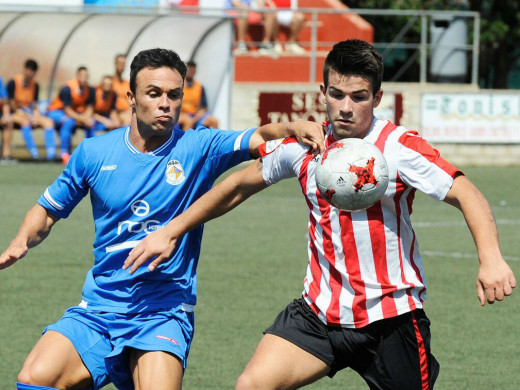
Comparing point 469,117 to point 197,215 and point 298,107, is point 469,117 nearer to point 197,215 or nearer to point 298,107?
point 298,107

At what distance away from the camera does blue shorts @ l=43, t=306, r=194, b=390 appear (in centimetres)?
480

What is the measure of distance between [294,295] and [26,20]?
47.3ft

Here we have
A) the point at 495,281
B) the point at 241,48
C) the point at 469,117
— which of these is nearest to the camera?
the point at 495,281

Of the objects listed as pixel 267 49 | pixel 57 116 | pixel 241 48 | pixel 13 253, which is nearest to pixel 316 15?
pixel 267 49

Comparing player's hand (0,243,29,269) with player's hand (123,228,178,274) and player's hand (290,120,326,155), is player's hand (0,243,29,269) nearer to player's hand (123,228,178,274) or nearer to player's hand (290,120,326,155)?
player's hand (123,228,178,274)

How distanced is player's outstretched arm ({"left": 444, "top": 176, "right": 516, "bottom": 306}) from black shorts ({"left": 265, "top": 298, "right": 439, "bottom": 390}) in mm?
507

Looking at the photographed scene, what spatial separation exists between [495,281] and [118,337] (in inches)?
67.6

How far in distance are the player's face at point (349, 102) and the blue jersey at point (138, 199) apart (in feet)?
2.30

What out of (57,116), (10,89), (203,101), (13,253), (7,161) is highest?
(13,253)

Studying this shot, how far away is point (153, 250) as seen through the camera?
4578mm

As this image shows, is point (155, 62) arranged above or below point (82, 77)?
above

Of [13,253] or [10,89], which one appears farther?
[10,89]

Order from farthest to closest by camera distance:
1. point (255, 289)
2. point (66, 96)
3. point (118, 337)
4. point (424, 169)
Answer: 1. point (66, 96)
2. point (255, 289)
3. point (118, 337)
4. point (424, 169)

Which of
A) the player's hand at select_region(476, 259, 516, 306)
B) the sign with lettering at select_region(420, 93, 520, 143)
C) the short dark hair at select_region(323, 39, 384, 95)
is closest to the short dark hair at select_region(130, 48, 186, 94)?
the short dark hair at select_region(323, 39, 384, 95)
